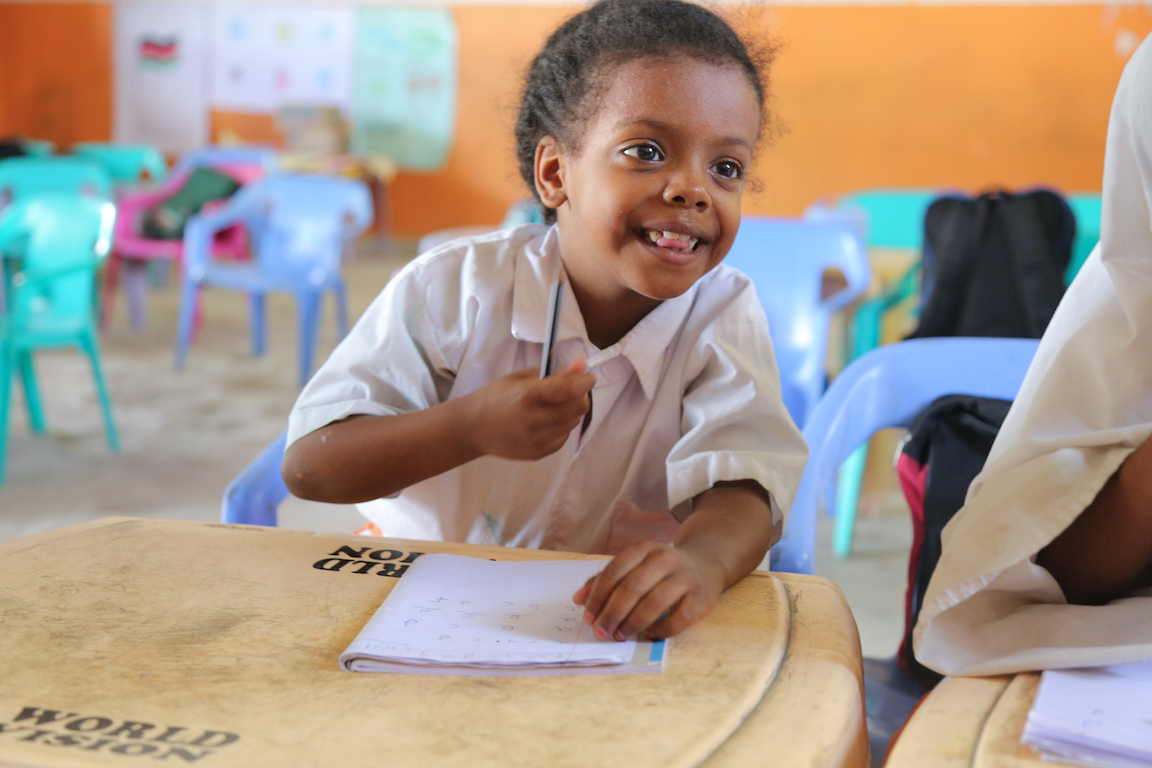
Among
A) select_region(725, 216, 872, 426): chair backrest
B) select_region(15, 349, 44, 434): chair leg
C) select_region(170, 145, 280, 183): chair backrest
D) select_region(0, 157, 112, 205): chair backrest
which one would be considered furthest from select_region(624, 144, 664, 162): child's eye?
select_region(170, 145, 280, 183): chair backrest

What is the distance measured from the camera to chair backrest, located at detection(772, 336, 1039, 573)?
3.83 feet

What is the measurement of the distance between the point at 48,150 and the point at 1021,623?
7.26 metres

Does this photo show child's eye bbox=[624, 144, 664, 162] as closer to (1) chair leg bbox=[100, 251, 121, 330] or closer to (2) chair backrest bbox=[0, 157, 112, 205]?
(2) chair backrest bbox=[0, 157, 112, 205]

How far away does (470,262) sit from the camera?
1027mm

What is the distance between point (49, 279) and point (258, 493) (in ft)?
7.39

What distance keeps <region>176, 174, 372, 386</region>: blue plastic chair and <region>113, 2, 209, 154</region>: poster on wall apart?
14.3ft

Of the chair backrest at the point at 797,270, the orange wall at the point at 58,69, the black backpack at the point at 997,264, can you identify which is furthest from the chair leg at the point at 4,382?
the orange wall at the point at 58,69

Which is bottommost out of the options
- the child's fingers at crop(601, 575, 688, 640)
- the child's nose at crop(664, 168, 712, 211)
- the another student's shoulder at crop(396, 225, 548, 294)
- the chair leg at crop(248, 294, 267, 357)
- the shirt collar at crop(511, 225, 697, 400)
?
the chair leg at crop(248, 294, 267, 357)

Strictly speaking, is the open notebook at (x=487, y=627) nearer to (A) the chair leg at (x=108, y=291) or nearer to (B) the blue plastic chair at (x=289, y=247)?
(B) the blue plastic chair at (x=289, y=247)

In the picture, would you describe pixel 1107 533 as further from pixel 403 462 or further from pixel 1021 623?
pixel 403 462

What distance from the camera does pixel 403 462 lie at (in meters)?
0.87

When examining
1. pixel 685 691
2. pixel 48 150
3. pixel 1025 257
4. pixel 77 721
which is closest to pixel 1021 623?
pixel 685 691

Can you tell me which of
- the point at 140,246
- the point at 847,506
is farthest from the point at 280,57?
→ the point at 847,506

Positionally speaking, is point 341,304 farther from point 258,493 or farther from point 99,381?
point 258,493
